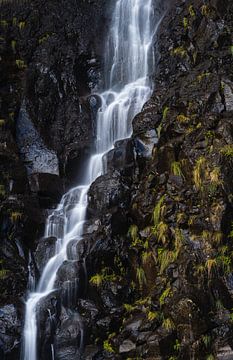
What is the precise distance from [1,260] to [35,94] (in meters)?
8.80

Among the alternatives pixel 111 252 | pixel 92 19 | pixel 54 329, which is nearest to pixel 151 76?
pixel 92 19

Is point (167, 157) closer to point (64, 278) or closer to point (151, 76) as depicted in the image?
point (64, 278)

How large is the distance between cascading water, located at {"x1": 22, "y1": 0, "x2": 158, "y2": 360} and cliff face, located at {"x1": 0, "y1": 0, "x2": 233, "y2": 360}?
43 cm

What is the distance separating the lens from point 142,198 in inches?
582

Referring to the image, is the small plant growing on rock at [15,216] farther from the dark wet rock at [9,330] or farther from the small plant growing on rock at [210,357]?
the small plant growing on rock at [210,357]

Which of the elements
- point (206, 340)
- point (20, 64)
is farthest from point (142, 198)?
point (20, 64)

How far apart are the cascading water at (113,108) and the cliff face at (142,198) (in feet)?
1.42

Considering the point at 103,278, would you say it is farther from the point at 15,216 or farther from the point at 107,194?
the point at 15,216

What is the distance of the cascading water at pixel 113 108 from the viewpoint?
14.5 m

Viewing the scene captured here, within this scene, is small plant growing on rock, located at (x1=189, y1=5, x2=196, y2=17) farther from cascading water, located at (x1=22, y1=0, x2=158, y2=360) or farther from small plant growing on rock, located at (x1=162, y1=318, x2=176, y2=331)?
small plant growing on rock, located at (x1=162, y1=318, x2=176, y2=331)

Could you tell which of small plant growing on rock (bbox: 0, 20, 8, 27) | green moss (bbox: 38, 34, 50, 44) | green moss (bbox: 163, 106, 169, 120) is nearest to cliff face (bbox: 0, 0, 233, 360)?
green moss (bbox: 163, 106, 169, 120)

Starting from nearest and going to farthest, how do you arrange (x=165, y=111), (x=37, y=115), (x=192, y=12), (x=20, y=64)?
1. (x=165, y=111)
2. (x=192, y=12)
3. (x=37, y=115)
4. (x=20, y=64)

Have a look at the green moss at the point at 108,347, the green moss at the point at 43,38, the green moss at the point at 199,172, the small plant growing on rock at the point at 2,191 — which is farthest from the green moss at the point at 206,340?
the green moss at the point at 43,38

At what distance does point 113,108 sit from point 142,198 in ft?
21.4
